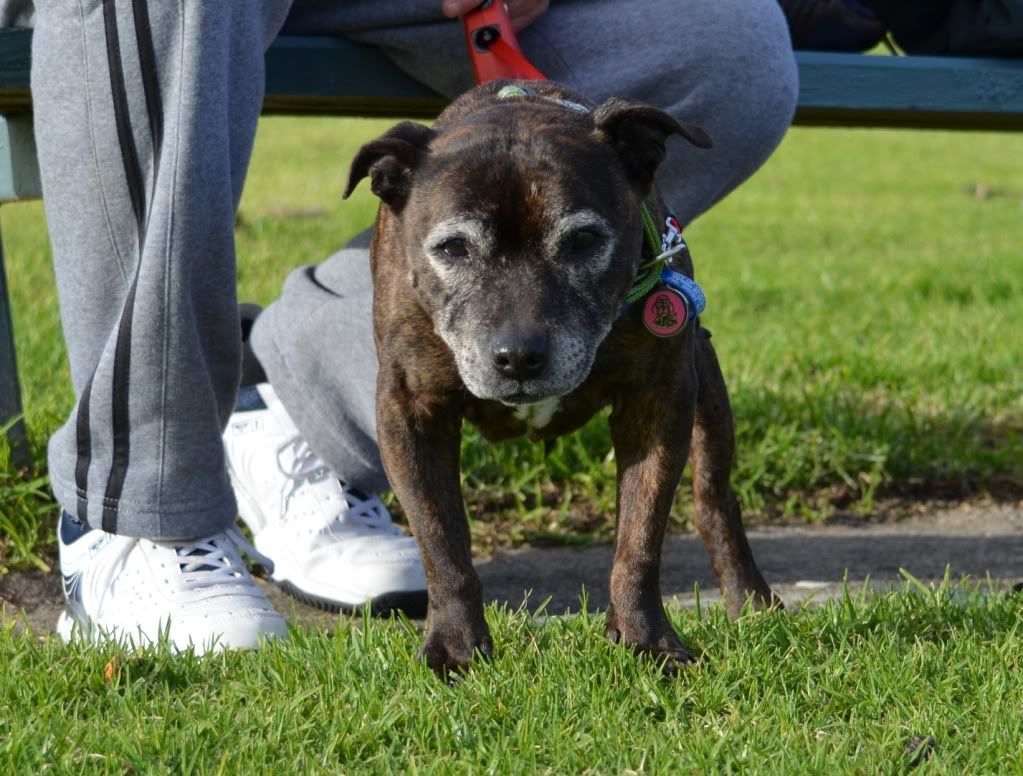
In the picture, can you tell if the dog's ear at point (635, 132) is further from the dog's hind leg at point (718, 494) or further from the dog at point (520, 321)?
the dog's hind leg at point (718, 494)

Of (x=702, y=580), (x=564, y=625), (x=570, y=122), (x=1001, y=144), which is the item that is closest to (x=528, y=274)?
(x=570, y=122)

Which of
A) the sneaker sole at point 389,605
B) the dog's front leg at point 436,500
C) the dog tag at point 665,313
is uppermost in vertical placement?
the dog tag at point 665,313

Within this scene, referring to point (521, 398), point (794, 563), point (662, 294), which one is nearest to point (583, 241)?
point (662, 294)

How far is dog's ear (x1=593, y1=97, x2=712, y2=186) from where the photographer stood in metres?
2.78

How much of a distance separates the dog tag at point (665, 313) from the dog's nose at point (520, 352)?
1.00ft

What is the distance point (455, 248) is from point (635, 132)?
0.45m

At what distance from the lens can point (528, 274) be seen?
265cm

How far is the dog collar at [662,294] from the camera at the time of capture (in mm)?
2771

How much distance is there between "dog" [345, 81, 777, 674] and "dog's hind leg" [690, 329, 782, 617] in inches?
15.8

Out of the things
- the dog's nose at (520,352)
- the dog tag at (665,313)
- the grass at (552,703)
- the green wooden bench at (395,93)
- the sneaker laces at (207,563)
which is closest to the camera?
the grass at (552,703)

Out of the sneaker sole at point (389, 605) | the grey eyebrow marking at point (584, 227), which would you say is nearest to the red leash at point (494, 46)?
the grey eyebrow marking at point (584, 227)

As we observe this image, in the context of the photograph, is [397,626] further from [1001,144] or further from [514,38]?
[1001,144]

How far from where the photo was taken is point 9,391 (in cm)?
396

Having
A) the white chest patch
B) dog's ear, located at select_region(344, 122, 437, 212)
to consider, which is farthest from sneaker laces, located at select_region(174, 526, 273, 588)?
dog's ear, located at select_region(344, 122, 437, 212)
